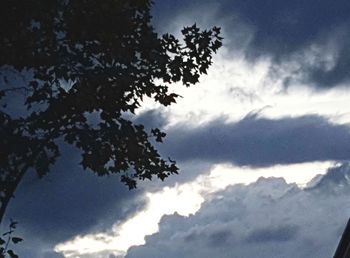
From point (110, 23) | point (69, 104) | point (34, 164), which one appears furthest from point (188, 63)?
point (34, 164)

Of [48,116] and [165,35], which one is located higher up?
[165,35]

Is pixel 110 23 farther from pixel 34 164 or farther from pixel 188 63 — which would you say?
pixel 34 164

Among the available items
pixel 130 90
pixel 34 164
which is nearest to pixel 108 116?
pixel 130 90

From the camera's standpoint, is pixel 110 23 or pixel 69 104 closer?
pixel 110 23

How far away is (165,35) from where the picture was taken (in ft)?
56.4

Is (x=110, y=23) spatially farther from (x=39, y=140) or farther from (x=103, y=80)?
(x=39, y=140)

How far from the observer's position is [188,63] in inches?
675

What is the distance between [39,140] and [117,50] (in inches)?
122

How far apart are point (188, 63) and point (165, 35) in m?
0.92

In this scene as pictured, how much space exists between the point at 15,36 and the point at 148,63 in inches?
130

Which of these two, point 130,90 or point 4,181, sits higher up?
point 130,90

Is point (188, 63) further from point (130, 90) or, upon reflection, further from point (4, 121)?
point (4, 121)

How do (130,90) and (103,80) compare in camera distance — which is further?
(130,90)

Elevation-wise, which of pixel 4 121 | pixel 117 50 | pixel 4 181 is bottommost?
pixel 4 181
